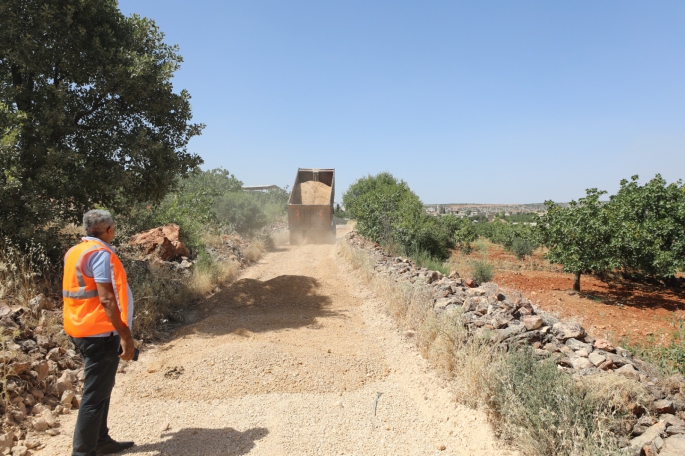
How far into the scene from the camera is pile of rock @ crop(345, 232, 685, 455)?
2840 millimetres

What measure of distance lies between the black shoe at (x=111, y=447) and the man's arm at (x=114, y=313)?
0.84 metres

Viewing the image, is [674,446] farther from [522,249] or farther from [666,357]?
[522,249]

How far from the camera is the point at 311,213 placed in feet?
58.7

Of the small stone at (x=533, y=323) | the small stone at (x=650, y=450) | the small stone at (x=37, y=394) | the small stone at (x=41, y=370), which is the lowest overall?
the small stone at (x=37, y=394)

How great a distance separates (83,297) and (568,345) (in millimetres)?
4519

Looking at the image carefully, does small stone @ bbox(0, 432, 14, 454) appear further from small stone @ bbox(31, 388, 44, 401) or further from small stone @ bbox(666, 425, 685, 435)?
small stone @ bbox(666, 425, 685, 435)

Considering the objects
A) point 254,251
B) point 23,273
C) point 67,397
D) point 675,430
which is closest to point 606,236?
point 675,430

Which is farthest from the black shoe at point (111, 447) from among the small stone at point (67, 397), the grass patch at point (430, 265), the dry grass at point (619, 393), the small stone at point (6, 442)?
the grass patch at point (430, 265)

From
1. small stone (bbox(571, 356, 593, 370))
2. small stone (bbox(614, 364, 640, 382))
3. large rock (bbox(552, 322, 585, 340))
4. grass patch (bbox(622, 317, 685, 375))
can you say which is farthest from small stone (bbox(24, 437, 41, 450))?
grass patch (bbox(622, 317, 685, 375))

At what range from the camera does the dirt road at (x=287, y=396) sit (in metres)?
3.46

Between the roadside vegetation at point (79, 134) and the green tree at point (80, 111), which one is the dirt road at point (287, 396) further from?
the green tree at point (80, 111)

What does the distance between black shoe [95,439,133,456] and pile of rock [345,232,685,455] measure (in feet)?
11.6

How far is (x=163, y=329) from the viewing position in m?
6.43

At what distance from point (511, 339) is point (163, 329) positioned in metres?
5.14
